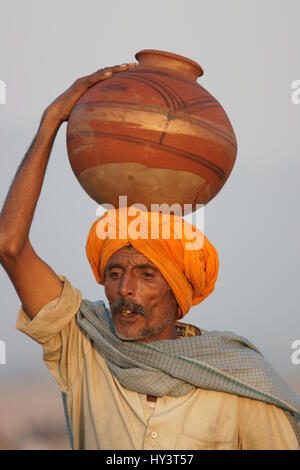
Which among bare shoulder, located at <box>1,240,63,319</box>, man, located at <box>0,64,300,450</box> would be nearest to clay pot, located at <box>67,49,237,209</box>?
man, located at <box>0,64,300,450</box>

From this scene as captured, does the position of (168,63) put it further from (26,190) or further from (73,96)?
(26,190)

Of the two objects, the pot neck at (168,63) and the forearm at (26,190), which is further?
the pot neck at (168,63)

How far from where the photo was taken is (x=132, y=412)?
217 inches

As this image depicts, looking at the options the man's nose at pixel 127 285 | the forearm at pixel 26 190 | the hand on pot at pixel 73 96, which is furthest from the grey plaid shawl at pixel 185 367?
the hand on pot at pixel 73 96

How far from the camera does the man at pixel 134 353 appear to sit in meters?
5.46

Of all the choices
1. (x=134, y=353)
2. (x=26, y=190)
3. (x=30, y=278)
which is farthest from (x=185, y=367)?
(x=26, y=190)

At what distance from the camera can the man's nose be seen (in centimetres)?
550

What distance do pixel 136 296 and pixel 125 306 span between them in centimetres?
9

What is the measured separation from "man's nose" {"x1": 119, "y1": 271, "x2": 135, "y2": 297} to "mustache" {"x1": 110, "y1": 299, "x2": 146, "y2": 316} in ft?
0.13

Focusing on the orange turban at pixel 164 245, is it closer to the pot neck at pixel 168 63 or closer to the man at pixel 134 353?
the man at pixel 134 353

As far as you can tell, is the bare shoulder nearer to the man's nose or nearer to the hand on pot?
the man's nose

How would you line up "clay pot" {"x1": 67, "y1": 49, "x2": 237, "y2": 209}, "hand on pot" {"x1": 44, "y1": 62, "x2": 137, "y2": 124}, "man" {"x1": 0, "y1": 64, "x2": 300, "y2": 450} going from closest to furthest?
"clay pot" {"x1": 67, "y1": 49, "x2": 237, "y2": 209} < "man" {"x1": 0, "y1": 64, "x2": 300, "y2": 450} < "hand on pot" {"x1": 44, "y1": 62, "x2": 137, "y2": 124}

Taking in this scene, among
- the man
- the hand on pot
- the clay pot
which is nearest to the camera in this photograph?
the clay pot

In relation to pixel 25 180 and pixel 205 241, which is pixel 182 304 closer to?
pixel 205 241
